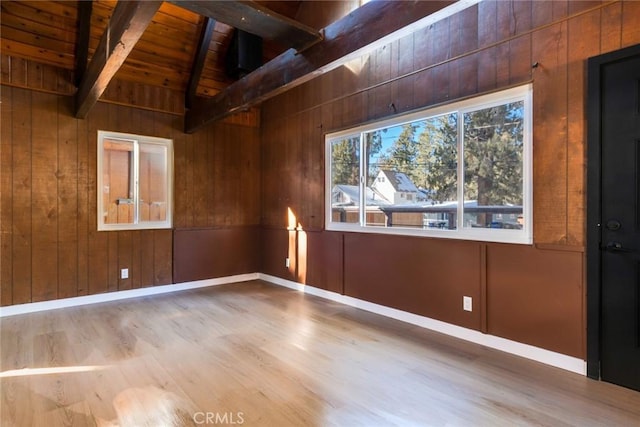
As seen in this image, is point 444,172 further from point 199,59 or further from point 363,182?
point 199,59

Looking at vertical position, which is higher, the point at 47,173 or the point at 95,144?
the point at 95,144

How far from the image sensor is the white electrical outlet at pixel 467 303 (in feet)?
9.89

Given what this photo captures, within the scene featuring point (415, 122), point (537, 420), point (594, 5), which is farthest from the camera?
point (415, 122)

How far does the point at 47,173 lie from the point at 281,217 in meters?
2.93

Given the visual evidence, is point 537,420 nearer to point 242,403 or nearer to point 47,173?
point 242,403

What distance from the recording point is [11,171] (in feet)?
12.3

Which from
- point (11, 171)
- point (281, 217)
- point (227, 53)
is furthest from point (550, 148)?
point (11, 171)

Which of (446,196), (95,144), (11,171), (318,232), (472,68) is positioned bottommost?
(318,232)

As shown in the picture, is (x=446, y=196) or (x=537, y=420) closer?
(x=537, y=420)

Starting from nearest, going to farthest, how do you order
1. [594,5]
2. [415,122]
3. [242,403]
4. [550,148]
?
[242,403]
[594,5]
[550,148]
[415,122]

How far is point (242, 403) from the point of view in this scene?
207 cm

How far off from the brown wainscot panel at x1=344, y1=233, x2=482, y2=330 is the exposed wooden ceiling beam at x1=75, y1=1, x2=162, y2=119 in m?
2.83

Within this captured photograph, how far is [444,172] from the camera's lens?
128 inches

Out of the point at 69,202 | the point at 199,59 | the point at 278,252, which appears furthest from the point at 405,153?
the point at 69,202
